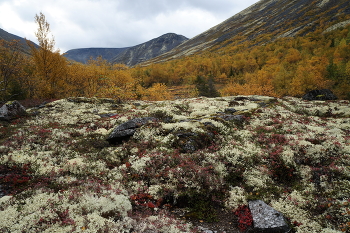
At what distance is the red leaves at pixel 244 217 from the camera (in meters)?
8.16

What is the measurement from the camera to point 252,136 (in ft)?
55.2

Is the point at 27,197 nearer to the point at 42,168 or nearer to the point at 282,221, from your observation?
the point at 42,168

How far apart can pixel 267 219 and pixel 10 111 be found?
25642 mm

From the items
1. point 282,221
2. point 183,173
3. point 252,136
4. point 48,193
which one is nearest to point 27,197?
point 48,193

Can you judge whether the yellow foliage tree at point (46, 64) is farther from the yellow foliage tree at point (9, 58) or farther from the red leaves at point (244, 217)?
the red leaves at point (244, 217)

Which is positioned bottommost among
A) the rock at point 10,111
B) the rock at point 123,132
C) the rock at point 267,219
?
the rock at point 267,219

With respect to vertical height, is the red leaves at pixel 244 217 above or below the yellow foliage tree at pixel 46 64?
below

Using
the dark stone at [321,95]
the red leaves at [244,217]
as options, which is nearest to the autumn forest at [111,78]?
the dark stone at [321,95]

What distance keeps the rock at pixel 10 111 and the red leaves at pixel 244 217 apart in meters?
23.4

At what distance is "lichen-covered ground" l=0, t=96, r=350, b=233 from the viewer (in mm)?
7543

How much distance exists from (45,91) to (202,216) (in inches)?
1540

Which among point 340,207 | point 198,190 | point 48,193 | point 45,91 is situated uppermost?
point 45,91

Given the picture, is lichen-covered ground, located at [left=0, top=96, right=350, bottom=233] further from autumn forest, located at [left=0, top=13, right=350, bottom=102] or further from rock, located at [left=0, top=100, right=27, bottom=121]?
autumn forest, located at [left=0, top=13, right=350, bottom=102]

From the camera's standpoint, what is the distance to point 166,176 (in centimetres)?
1094
